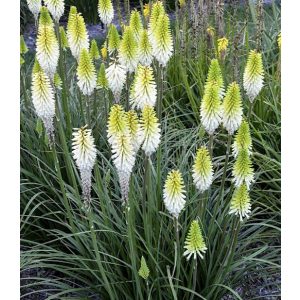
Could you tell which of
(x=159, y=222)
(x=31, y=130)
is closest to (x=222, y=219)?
(x=159, y=222)

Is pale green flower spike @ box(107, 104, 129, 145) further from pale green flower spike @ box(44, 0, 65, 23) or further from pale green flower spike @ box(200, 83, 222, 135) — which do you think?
pale green flower spike @ box(44, 0, 65, 23)

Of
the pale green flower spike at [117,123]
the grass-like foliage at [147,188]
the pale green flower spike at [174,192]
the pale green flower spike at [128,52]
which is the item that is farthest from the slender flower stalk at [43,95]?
the pale green flower spike at [174,192]

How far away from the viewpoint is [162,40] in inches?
97.0

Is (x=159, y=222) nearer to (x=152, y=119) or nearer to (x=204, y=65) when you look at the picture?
(x=152, y=119)

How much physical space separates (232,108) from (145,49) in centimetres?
51

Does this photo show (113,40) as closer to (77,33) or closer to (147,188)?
(77,33)

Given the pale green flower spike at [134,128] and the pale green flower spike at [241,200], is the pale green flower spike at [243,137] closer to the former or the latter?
the pale green flower spike at [241,200]

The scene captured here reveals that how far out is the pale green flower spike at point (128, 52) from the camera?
2.49 m

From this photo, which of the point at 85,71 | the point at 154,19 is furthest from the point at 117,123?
the point at 154,19

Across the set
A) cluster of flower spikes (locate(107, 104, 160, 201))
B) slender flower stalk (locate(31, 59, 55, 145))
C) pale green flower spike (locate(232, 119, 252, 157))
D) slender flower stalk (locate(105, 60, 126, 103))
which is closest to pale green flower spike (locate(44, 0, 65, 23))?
slender flower stalk (locate(105, 60, 126, 103))

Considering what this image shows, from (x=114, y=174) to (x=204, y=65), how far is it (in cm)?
164

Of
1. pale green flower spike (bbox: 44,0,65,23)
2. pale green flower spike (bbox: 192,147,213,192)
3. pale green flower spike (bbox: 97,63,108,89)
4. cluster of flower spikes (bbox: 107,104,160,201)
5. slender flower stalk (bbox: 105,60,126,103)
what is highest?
pale green flower spike (bbox: 44,0,65,23)

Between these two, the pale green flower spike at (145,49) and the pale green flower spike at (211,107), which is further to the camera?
the pale green flower spike at (145,49)

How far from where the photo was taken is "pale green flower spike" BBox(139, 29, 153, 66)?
2.55 m
